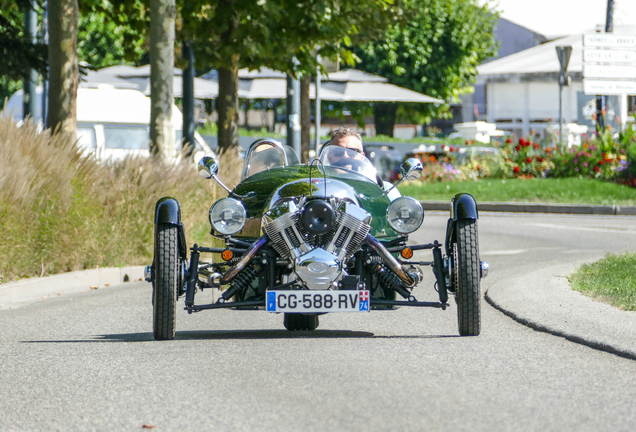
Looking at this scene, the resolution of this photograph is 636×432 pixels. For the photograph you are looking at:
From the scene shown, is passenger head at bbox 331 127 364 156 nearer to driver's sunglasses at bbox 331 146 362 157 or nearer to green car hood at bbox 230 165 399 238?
driver's sunglasses at bbox 331 146 362 157

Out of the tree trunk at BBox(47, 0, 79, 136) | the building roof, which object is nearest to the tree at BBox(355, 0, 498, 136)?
the building roof

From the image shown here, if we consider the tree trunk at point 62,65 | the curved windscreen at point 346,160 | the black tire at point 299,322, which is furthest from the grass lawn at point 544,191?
the black tire at point 299,322

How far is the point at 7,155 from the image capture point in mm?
10398

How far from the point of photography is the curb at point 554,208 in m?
21.2

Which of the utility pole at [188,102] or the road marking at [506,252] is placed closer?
the road marking at [506,252]

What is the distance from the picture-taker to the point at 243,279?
675 cm

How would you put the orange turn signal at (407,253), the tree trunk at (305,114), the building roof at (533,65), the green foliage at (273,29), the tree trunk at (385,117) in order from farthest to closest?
the building roof at (533,65) < the tree trunk at (385,117) < the tree trunk at (305,114) < the green foliage at (273,29) < the orange turn signal at (407,253)

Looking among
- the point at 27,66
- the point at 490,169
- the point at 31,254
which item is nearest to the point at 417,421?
the point at 31,254

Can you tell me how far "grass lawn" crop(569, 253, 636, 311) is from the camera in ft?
27.0

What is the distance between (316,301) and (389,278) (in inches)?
25.6

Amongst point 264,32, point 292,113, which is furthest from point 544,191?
point 264,32

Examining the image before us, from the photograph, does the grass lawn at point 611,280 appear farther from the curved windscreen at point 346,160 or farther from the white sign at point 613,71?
the white sign at point 613,71

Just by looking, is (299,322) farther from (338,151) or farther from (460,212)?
(460,212)

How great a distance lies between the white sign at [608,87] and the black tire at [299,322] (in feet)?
63.3
